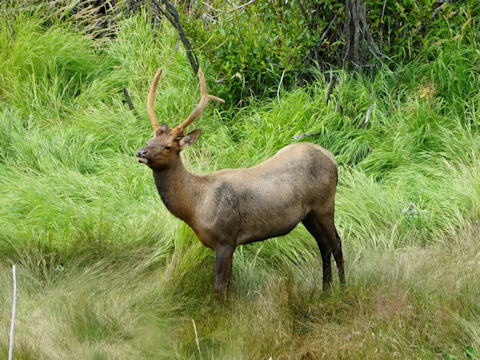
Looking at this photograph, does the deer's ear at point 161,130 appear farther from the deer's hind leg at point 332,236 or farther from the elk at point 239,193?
the deer's hind leg at point 332,236

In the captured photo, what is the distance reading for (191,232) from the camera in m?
5.29

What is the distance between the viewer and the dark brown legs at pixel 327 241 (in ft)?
16.8

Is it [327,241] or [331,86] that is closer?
[327,241]

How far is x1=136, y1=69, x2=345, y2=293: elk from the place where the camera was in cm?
464

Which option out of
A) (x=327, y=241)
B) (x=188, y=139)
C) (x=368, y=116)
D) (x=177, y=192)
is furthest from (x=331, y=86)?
(x=177, y=192)

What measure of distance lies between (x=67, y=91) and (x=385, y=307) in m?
5.38

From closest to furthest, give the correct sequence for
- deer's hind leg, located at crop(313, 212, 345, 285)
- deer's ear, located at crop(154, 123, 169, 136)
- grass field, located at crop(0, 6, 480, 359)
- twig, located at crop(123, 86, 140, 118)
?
grass field, located at crop(0, 6, 480, 359) → deer's ear, located at crop(154, 123, 169, 136) → deer's hind leg, located at crop(313, 212, 345, 285) → twig, located at crop(123, 86, 140, 118)

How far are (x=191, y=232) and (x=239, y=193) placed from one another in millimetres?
668

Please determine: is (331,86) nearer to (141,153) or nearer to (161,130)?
(161,130)

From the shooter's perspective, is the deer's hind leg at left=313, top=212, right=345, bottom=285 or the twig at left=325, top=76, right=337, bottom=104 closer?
the deer's hind leg at left=313, top=212, right=345, bottom=285

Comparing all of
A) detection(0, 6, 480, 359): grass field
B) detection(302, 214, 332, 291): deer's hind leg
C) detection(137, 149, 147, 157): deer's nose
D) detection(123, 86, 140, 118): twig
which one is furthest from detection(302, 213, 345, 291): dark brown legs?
detection(123, 86, 140, 118): twig

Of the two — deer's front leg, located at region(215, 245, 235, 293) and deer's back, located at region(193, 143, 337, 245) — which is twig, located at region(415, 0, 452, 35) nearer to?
deer's back, located at region(193, 143, 337, 245)

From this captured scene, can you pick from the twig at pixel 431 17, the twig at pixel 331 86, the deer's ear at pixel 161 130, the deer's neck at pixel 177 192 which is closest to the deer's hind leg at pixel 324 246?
the deer's neck at pixel 177 192

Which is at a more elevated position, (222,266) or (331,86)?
(222,266)
